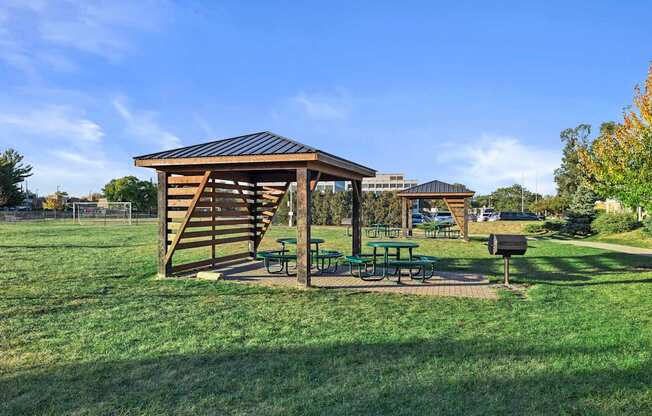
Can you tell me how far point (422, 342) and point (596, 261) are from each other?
36.6ft

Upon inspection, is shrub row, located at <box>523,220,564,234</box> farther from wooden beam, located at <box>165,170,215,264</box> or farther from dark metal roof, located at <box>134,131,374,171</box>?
wooden beam, located at <box>165,170,215,264</box>

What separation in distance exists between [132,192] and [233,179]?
66.5m

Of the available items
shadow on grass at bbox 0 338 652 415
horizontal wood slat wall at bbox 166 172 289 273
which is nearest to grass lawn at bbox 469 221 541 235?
horizontal wood slat wall at bbox 166 172 289 273

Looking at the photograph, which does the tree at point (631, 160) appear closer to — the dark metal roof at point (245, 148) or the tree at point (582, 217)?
the dark metal roof at point (245, 148)

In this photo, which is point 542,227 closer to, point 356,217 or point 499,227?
point 499,227

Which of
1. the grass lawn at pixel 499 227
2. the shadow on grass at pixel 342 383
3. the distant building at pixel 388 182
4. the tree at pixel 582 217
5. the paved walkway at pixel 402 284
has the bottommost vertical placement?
the shadow on grass at pixel 342 383

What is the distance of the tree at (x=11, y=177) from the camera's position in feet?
204

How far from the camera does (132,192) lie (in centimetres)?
7175

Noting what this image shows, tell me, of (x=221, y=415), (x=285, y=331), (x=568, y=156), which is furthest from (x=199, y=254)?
(x=568, y=156)

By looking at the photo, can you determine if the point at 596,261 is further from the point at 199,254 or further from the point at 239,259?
the point at 199,254

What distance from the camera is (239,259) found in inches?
498

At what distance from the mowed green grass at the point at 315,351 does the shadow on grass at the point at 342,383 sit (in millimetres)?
15

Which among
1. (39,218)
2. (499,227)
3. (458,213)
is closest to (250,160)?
(458,213)

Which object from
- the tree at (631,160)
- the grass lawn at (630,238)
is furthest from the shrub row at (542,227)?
the tree at (631,160)
